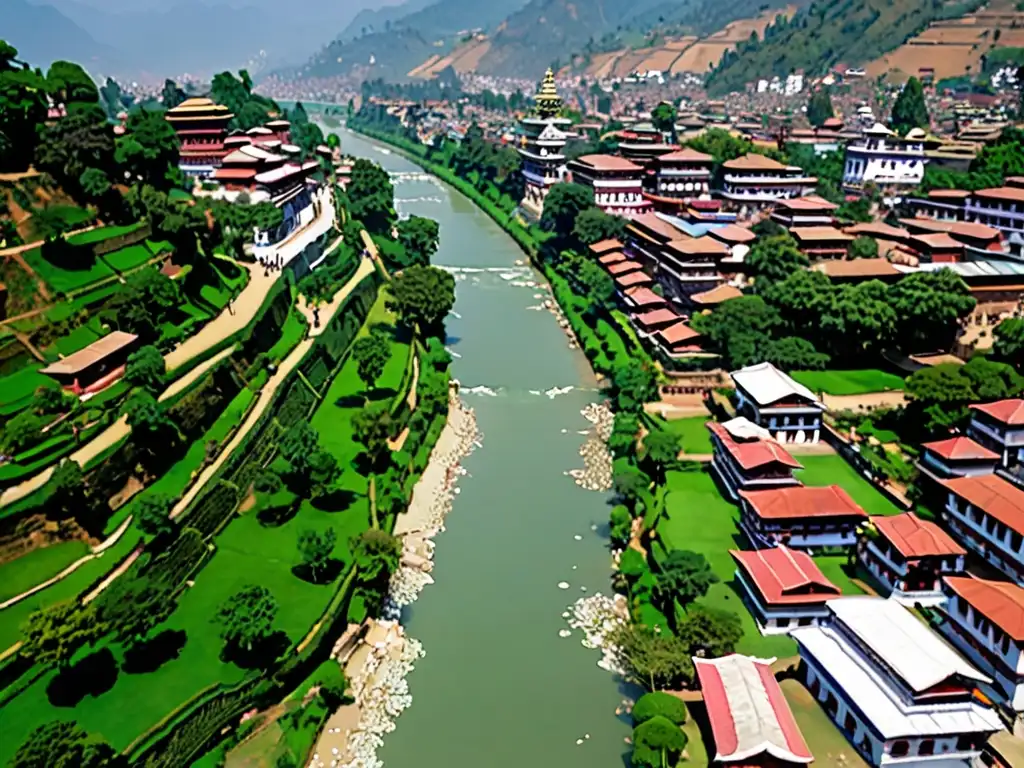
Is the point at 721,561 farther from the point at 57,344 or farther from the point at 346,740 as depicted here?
the point at 57,344

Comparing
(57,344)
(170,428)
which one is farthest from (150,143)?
(170,428)

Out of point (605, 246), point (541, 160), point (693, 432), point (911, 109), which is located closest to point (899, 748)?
point (693, 432)

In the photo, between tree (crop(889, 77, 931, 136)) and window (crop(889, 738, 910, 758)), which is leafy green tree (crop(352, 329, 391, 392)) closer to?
window (crop(889, 738, 910, 758))

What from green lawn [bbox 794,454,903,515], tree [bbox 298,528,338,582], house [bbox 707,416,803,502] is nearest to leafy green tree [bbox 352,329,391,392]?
tree [bbox 298,528,338,582]

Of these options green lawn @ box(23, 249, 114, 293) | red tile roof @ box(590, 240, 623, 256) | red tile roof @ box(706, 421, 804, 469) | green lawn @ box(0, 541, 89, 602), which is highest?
green lawn @ box(23, 249, 114, 293)

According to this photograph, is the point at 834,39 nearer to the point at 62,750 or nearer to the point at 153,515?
the point at 153,515

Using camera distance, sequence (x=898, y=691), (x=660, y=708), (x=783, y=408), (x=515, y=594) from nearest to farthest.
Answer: (x=898, y=691) < (x=660, y=708) < (x=515, y=594) < (x=783, y=408)
